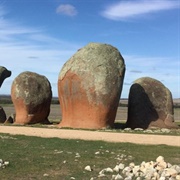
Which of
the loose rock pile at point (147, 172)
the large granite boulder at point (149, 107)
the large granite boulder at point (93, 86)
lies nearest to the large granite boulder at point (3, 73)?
the large granite boulder at point (93, 86)

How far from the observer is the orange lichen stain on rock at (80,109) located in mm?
26234

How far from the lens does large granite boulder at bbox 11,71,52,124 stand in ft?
103

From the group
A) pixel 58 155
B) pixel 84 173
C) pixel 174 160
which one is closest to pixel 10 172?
pixel 84 173

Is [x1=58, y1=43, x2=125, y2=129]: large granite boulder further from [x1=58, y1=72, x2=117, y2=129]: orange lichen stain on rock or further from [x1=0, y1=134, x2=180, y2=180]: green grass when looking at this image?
[x1=0, y1=134, x2=180, y2=180]: green grass

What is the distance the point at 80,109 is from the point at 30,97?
656cm

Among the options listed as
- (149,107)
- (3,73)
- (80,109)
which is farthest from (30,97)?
(149,107)

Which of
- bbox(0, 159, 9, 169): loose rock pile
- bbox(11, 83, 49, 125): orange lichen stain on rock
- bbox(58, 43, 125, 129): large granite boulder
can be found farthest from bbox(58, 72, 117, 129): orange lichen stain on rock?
bbox(0, 159, 9, 169): loose rock pile

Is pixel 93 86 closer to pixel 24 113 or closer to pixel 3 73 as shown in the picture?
pixel 24 113

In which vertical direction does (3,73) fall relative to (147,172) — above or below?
above

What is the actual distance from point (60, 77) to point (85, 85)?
9.05ft

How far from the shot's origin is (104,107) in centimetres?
2614

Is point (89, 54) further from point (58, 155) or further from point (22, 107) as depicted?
point (58, 155)

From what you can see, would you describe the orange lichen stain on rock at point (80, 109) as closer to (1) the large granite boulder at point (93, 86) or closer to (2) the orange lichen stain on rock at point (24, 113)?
(1) the large granite boulder at point (93, 86)

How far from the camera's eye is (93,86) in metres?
26.0
